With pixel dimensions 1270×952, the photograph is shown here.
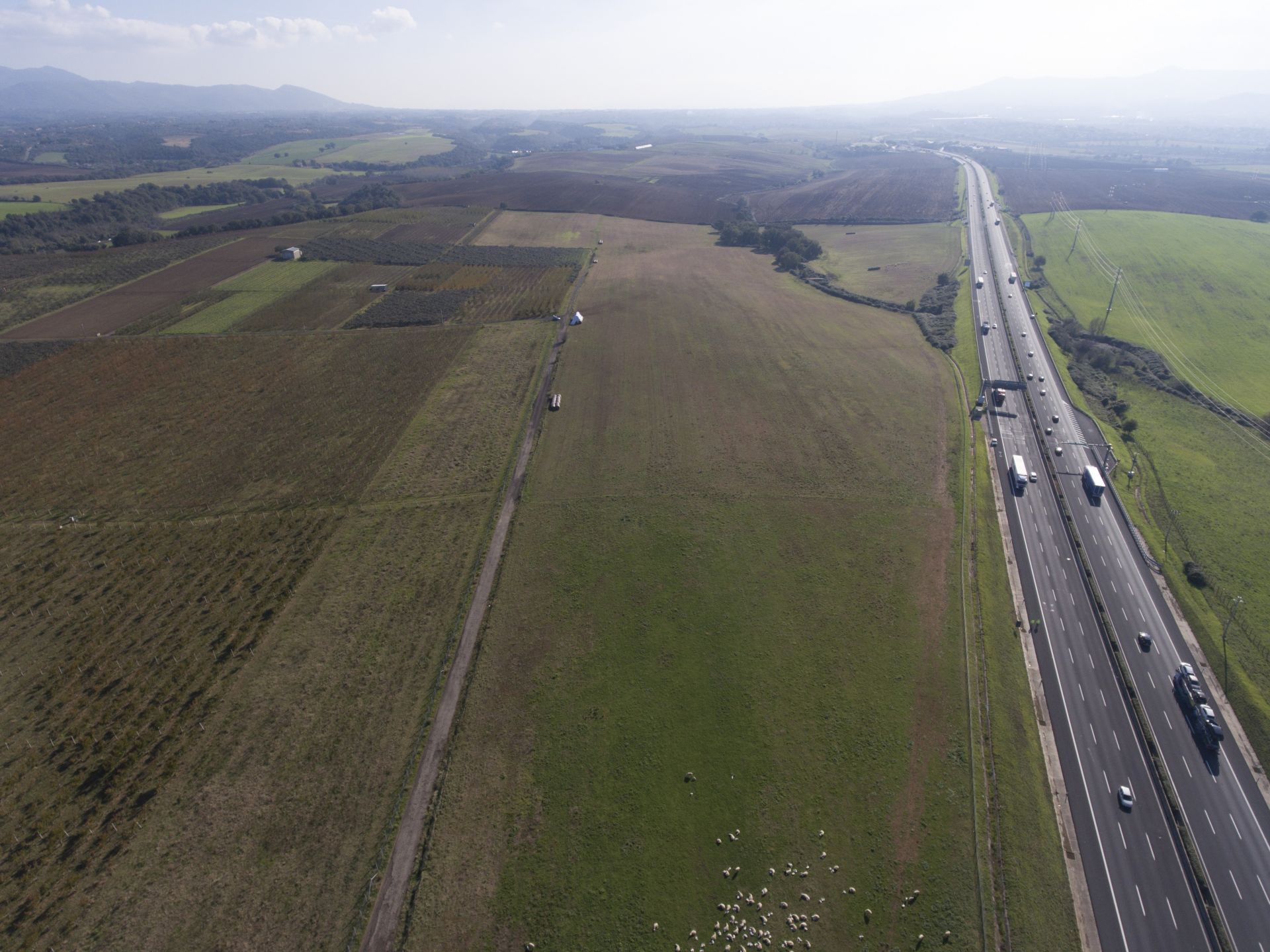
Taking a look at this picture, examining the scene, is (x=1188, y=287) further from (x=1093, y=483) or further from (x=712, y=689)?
(x=712, y=689)

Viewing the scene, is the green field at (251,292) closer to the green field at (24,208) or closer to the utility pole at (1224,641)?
the green field at (24,208)

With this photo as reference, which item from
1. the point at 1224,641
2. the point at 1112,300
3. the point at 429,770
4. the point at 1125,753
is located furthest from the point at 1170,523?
the point at 1112,300

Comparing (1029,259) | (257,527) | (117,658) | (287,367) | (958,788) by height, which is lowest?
(958,788)

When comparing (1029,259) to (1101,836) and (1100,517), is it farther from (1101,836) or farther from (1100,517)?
(1101,836)

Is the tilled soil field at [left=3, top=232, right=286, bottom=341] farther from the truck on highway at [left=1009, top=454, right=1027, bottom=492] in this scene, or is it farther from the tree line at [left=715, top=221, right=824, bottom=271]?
the truck on highway at [left=1009, top=454, right=1027, bottom=492]

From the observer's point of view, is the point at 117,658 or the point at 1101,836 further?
the point at 117,658

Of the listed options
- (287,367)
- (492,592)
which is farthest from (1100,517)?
→ (287,367)

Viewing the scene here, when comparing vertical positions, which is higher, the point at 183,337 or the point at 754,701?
the point at 183,337

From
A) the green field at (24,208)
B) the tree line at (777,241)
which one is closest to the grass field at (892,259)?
the tree line at (777,241)
